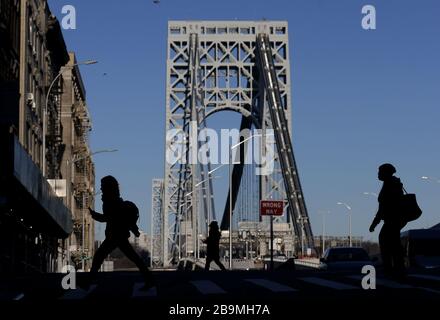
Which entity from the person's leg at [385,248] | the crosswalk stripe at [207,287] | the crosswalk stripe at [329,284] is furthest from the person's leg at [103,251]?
the person's leg at [385,248]

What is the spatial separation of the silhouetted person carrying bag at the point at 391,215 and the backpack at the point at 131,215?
3.48 metres

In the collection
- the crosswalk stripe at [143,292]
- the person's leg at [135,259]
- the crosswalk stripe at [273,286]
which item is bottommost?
the crosswalk stripe at [143,292]

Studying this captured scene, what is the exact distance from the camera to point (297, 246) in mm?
96812

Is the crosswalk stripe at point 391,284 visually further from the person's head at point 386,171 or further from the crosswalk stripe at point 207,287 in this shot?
the crosswalk stripe at point 207,287

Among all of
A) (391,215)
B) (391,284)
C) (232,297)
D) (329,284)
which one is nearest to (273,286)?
(329,284)

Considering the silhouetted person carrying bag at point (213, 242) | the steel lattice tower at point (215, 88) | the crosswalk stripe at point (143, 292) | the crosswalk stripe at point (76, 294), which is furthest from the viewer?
the steel lattice tower at point (215, 88)

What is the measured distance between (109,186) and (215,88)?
337 feet

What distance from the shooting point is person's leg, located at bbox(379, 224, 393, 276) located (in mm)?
15648

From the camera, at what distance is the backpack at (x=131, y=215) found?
1454 centimetres

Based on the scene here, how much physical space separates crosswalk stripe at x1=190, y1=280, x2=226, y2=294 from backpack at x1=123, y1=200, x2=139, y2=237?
4.12 feet

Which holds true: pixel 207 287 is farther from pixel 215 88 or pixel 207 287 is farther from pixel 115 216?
pixel 215 88
